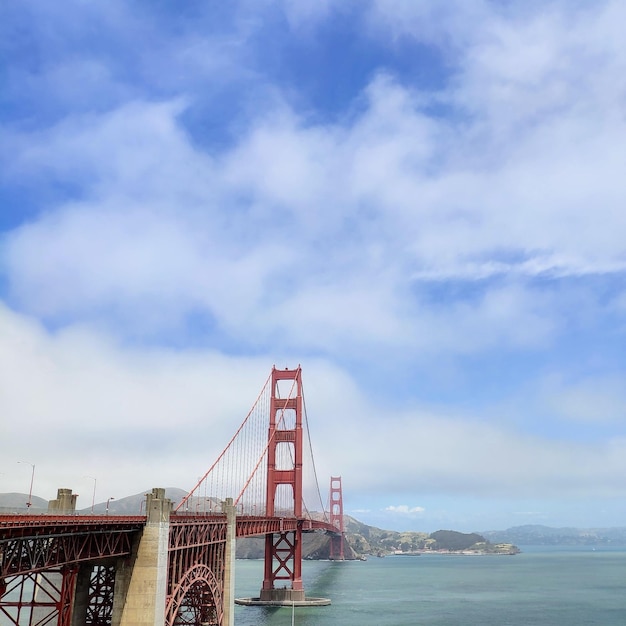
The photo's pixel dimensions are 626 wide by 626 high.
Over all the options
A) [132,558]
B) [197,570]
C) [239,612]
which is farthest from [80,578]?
[239,612]

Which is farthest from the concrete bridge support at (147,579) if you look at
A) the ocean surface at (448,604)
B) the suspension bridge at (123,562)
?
the ocean surface at (448,604)

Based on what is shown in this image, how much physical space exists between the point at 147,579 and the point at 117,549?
2438 millimetres

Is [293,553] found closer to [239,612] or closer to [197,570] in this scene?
[239,612]

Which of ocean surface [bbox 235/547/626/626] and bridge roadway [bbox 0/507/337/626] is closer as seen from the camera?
bridge roadway [bbox 0/507/337/626]

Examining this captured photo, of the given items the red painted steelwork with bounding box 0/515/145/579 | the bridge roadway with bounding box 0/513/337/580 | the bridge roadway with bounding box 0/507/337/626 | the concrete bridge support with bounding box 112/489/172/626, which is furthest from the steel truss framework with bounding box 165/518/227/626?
the red painted steelwork with bounding box 0/515/145/579

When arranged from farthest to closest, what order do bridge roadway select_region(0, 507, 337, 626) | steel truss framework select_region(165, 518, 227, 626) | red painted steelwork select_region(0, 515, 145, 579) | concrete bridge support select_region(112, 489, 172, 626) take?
steel truss framework select_region(165, 518, 227, 626)
concrete bridge support select_region(112, 489, 172, 626)
bridge roadway select_region(0, 507, 337, 626)
red painted steelwork select_region(0, 515, 145, 579)

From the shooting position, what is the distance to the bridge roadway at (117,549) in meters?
26.1

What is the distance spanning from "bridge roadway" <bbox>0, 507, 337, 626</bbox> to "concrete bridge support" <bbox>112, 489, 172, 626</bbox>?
13 cm

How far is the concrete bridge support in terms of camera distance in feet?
118

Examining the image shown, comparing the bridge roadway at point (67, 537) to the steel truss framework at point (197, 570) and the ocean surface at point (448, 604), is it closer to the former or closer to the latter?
the steel truss framework at point (197, 570)

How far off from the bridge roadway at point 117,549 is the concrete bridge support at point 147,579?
129 millimetres

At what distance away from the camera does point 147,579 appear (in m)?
36.3

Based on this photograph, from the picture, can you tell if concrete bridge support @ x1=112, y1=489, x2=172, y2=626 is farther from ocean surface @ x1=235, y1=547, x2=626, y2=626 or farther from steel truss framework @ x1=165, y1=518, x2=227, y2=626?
ocean surface @ x1=235, y1=547, x2=626, y2=626

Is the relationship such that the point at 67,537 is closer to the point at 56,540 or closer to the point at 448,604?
the point at 56,540
